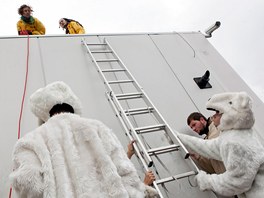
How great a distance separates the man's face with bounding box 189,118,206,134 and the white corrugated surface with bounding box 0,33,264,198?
198mm

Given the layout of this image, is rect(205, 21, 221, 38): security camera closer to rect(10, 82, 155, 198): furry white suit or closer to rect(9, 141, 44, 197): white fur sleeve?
rect(10, 82, 155, 198): furry white suit

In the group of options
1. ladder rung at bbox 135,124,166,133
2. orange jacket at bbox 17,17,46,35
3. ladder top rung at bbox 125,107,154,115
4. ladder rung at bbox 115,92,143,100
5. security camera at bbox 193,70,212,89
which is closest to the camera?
ladder rung at bbox 135,124,166,133

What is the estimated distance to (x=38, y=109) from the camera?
5.80 feet

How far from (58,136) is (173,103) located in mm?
1822

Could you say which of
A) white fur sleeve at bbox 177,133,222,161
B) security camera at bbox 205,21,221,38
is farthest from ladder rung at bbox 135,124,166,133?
security camera at bbox 205,21,221,38

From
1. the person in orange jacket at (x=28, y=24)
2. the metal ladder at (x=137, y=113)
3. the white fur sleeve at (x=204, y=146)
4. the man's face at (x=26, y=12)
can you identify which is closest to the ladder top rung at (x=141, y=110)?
the metal ladder at (x=137, y=113)

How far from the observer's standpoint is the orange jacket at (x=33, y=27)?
13.4 ft

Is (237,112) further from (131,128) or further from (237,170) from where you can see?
(131,128)

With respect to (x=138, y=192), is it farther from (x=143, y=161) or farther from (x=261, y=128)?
(x=261, y=128)

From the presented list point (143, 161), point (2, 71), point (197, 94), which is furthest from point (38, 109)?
point (197, 94)

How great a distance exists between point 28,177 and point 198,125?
68.9 inches

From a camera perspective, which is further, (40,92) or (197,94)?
(197,94)

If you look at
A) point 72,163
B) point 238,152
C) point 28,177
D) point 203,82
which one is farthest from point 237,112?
point 203,82

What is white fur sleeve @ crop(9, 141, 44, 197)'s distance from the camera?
128cm
